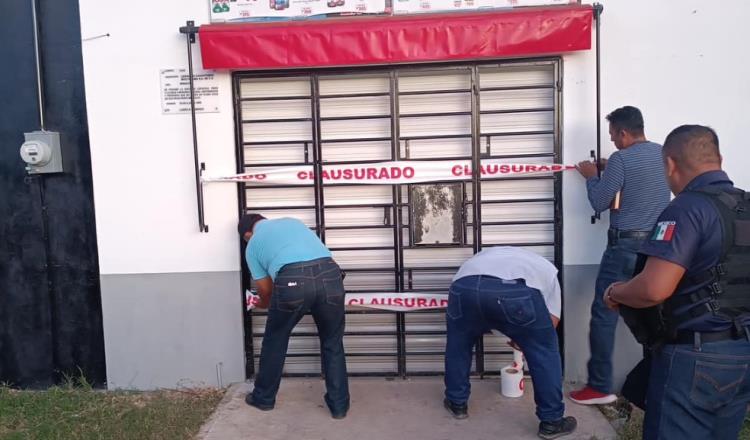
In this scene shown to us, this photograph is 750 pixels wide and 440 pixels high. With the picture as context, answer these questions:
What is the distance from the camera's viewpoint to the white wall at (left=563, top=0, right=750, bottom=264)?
473 cm

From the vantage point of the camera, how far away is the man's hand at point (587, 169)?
473 cm

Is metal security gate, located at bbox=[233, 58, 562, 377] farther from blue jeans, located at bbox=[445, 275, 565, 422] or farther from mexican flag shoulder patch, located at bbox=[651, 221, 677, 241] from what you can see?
mexican flag shoulder patch, located at bbox=[651, 221, 677, 241]

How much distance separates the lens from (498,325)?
4.04 metres

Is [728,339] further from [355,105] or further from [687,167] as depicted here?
[355,105]

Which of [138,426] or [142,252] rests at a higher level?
[142,252]

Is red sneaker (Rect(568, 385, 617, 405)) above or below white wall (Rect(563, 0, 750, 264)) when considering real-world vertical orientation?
below

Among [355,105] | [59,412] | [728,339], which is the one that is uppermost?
[355,105]

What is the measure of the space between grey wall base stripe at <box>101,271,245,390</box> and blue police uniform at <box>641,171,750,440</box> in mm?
3414

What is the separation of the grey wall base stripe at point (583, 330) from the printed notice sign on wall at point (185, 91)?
126 inches

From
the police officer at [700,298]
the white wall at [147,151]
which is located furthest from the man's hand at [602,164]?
the white wall at [147,151]

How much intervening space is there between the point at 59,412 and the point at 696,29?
19.0 feet

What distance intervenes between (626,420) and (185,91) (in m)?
4.24

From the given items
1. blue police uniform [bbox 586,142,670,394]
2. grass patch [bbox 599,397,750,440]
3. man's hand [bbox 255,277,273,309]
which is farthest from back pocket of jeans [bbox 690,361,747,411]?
man's hand [bbox 255,277,273,309]

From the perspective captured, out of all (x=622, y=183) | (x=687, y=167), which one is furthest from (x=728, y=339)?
(x=622, y=183)
